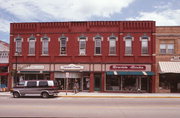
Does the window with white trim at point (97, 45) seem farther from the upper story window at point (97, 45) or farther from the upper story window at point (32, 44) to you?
the upper story window at point (32, 44)

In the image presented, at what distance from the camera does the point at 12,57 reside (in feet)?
82.4

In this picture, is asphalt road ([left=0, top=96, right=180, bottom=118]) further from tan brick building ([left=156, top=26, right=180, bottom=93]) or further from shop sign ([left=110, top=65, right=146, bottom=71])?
tan brick building ([left=156, top=26, right=180, bottom=93])

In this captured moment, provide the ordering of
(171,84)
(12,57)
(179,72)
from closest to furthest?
1. (179,72)
2. (171,84)
3. (12,57)

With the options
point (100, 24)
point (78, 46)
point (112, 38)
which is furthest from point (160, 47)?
point (78, 46)

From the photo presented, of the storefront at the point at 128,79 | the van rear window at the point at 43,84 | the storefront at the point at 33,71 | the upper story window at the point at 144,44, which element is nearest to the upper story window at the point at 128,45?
the upper story window at the point at 144,44

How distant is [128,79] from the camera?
23.6 meters

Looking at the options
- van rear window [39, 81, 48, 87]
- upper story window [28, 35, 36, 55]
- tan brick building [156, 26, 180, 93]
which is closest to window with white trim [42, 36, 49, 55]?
upper story window [28, 35, 36, 55]

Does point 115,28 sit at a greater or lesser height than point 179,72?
greater

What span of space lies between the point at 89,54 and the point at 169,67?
986 centimetres

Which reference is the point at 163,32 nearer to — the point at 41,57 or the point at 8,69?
the point at 41,57

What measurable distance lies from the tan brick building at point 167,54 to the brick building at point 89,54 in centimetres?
77

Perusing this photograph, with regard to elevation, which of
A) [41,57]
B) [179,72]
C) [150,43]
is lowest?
[179,72]

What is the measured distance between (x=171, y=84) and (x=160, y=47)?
4.84m

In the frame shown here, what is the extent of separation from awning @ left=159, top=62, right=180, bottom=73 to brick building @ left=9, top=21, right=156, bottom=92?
1200 millimetres
